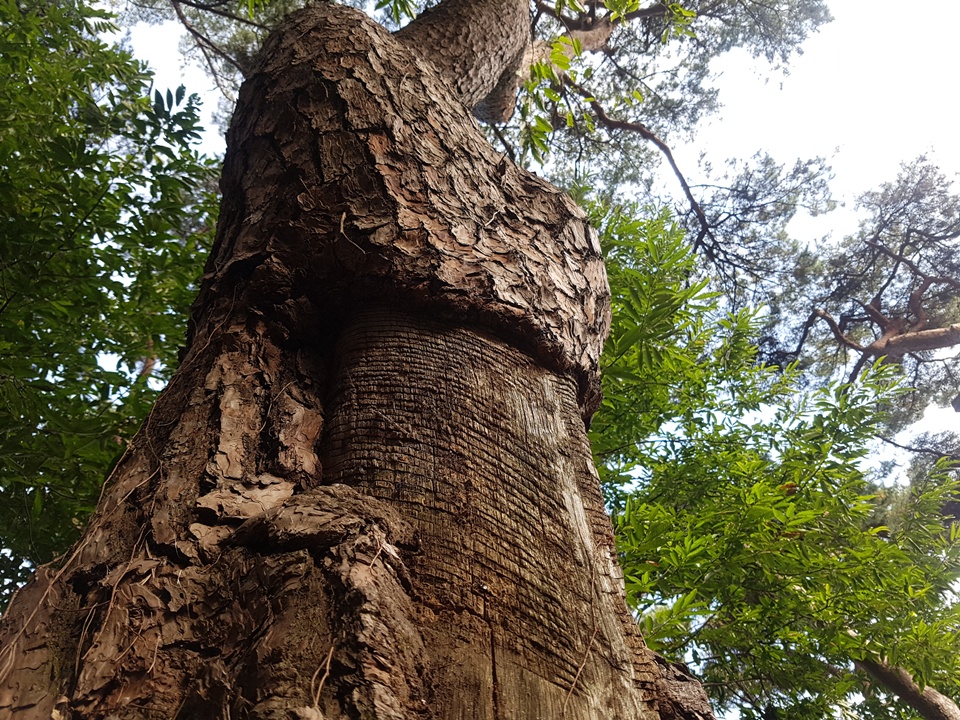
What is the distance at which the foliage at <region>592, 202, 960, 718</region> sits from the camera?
11.1ft

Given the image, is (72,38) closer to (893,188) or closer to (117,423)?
(117,423)

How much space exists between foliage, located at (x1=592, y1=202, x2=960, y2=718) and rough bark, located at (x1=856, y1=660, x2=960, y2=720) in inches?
53.1

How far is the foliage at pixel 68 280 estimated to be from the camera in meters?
2.66

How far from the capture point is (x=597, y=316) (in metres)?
2.26

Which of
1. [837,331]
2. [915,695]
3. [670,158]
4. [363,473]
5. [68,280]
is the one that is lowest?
[363,473]

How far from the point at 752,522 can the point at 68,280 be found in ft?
11.8

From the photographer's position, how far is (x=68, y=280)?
308 centimetres

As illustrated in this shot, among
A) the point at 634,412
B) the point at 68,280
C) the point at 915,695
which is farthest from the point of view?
the point at 915,695

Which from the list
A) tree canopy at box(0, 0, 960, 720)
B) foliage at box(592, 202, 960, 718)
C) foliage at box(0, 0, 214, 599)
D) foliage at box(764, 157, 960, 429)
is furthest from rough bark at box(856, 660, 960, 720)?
foliage at box(0, 0, 214, 599)

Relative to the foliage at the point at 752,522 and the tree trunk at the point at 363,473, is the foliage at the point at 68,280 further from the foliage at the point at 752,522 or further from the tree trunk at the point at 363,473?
the foliage at the point at 752,522

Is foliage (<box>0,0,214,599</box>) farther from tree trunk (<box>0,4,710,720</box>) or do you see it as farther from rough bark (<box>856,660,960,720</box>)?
rough bark (<box>856,660,960,720</box>)

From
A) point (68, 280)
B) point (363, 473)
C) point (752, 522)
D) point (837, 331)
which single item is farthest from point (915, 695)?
point (68, 280)

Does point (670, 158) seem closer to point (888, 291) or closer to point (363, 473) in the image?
point (888, 291)

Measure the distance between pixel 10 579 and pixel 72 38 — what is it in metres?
3.19
